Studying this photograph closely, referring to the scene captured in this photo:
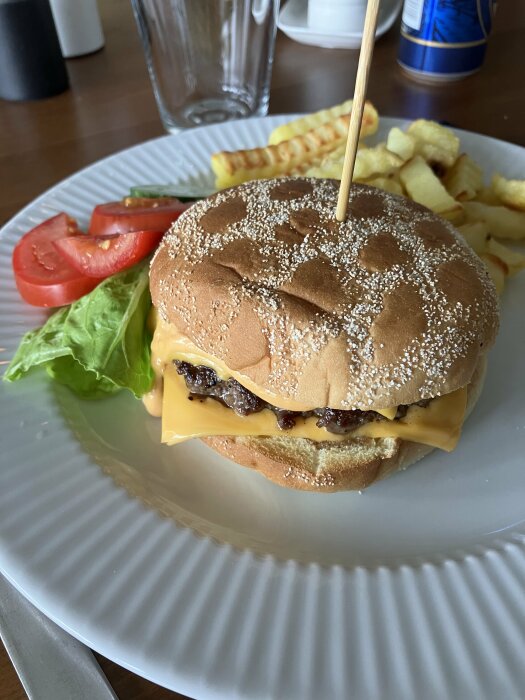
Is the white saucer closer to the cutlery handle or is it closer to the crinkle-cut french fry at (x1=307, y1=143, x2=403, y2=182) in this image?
the crinkle-cut french fry at (x1=307, y1=143, x2=403, y2=182)

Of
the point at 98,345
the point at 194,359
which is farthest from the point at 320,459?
the point at 98,345

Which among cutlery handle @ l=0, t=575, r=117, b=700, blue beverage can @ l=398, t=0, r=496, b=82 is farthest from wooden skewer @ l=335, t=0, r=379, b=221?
blue beverage can @ l=398, t=0, r=496, b=82

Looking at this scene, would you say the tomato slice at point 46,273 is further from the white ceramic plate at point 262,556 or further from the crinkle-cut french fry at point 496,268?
the crinkle-cut french fry at point 496,268

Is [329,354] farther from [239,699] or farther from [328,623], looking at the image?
[239,699]

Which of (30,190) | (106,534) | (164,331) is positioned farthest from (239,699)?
(30,190)

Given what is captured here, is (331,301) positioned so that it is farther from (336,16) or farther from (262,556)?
(336,16)
